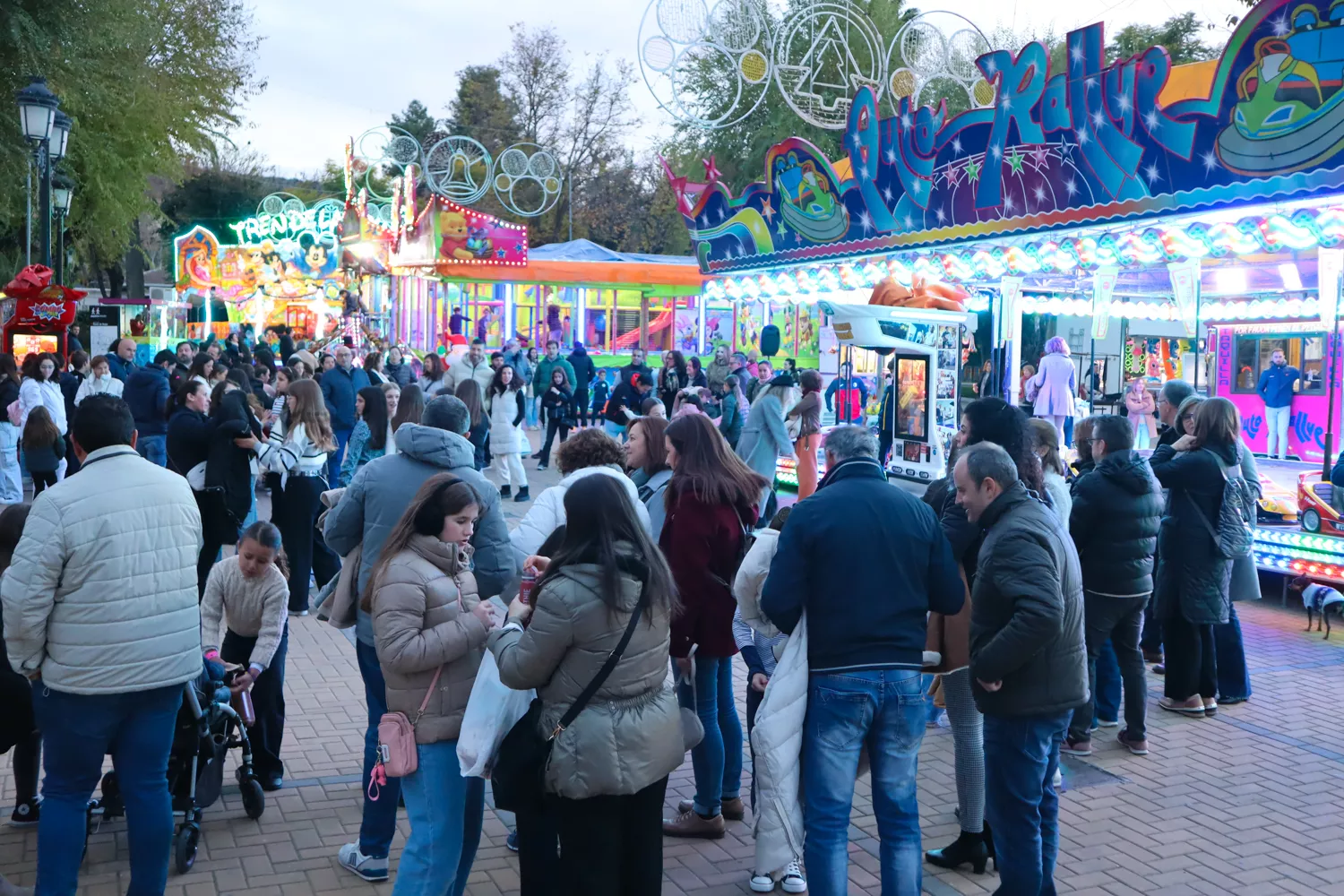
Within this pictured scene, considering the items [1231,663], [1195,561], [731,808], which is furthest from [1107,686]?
[731,808]

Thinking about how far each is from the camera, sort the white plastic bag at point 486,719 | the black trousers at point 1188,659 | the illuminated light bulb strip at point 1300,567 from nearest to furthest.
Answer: the white plastic bag at point 486,719 < the black trousers at point 1188,659 < the illuminated light bulb strip at point 1300,567

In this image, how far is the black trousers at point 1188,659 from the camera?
21.6 feet

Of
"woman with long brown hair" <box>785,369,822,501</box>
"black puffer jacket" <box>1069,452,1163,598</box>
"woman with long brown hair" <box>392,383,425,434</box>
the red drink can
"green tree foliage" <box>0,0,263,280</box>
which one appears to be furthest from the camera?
"green tree foliage" <box>0,0,263,280</box>

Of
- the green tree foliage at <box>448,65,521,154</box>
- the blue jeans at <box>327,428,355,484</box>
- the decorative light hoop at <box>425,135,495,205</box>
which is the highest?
the green tree foliage at <box>448,65,521,154</box>

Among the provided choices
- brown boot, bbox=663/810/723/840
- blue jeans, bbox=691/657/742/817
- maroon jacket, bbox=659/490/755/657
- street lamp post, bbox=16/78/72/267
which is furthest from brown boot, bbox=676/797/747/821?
street lamp post, bbox=16/78/72/267

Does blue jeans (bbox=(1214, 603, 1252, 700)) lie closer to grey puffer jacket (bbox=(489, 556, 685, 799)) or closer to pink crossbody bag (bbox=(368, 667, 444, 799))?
grey puffer jacket (bbox=(489, 556, 685, 799))

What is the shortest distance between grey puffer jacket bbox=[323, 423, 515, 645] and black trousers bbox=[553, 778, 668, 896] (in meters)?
1.22

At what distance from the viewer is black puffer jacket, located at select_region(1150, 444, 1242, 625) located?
6430 mm

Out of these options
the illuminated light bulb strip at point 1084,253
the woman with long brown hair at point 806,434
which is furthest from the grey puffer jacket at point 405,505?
the illuminated light bulb strip at point 1084,253

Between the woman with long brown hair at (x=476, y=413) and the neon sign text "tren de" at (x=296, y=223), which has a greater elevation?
the neon sign text "tren de" at (x=296, y=223)

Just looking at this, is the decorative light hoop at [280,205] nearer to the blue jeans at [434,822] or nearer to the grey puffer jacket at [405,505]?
the grey puffer jacket at [405,505]

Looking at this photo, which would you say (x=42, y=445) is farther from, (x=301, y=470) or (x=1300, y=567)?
(x=1300, y=567)

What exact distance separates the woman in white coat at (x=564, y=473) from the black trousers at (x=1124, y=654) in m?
2.58

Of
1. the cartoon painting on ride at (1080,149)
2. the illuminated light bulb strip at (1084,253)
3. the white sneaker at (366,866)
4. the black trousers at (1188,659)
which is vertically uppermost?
the cartoon painting on ride at (1080,149)
